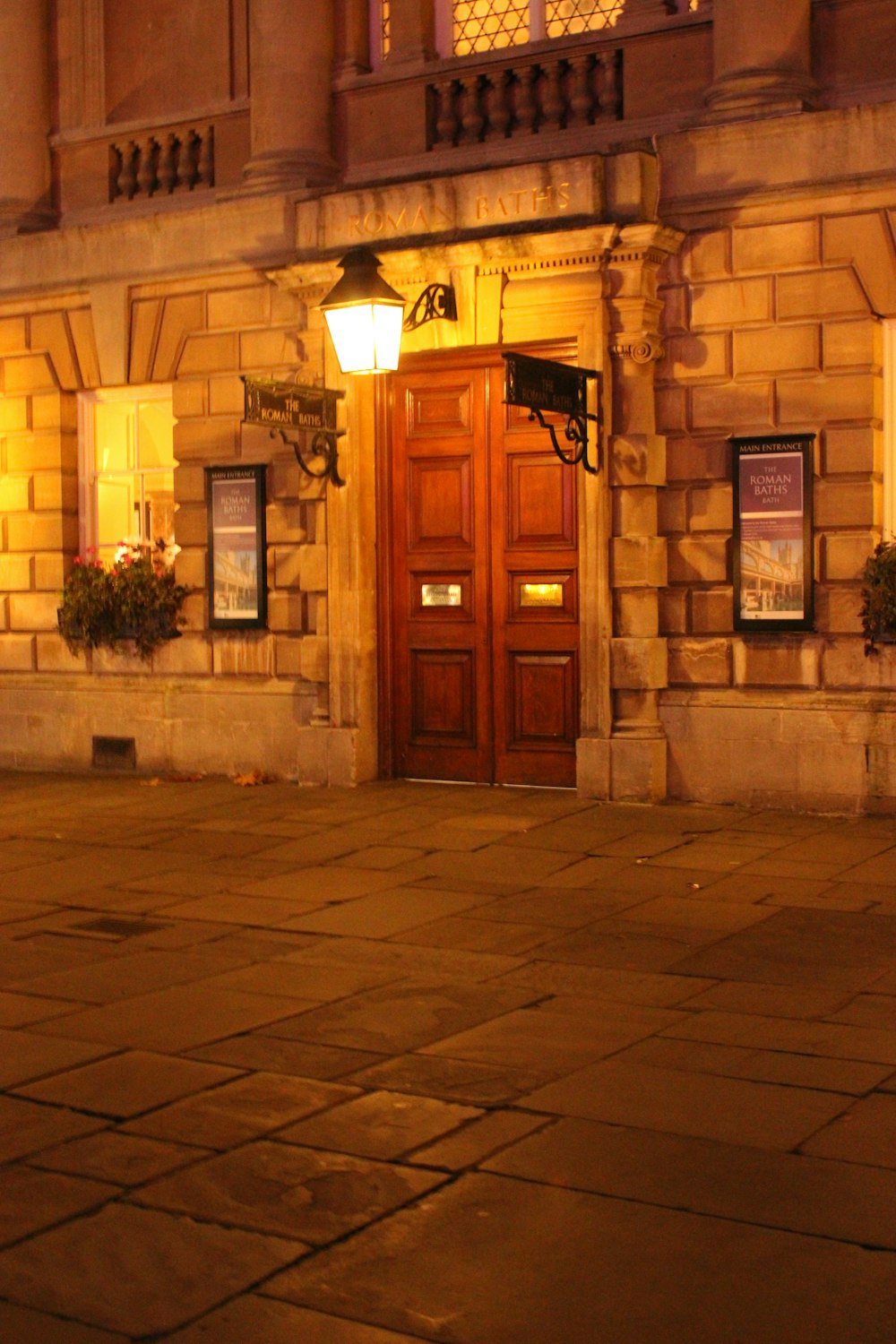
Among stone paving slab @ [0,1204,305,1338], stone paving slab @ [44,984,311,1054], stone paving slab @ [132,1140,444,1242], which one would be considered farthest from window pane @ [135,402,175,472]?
stone paving slab @ [0,1204,305,1338]

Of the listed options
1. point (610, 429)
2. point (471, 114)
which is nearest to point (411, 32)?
point (471, 114)

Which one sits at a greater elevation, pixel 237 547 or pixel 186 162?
pixel 186 162

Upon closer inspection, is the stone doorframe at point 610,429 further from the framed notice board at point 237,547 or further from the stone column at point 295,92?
the framed notice board at point 237,547

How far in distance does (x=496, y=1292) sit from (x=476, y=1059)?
6.10 feet

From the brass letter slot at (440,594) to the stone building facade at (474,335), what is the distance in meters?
0.20

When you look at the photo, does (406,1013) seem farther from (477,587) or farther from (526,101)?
(526,101)

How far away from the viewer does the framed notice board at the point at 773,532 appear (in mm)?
11109

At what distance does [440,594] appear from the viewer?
12.8 metres

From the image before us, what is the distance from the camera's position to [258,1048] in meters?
5.81

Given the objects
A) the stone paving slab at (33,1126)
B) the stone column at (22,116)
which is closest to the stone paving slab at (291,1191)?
the stone paving slab at (33,1126)

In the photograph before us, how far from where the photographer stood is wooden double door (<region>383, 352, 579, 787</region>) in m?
12.3

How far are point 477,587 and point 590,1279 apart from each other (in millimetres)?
8949

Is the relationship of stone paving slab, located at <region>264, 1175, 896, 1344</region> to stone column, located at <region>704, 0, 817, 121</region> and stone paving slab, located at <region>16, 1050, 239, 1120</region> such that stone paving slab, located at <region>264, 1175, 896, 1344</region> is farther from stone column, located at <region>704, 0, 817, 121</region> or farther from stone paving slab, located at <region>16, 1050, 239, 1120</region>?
stone column, located at <region>704, 0, 817, 121</region>

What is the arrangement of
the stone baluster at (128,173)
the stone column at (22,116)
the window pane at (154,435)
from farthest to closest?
the stone column at (22,116), the stone baluster at (128,173), the window pane at (154,435)
